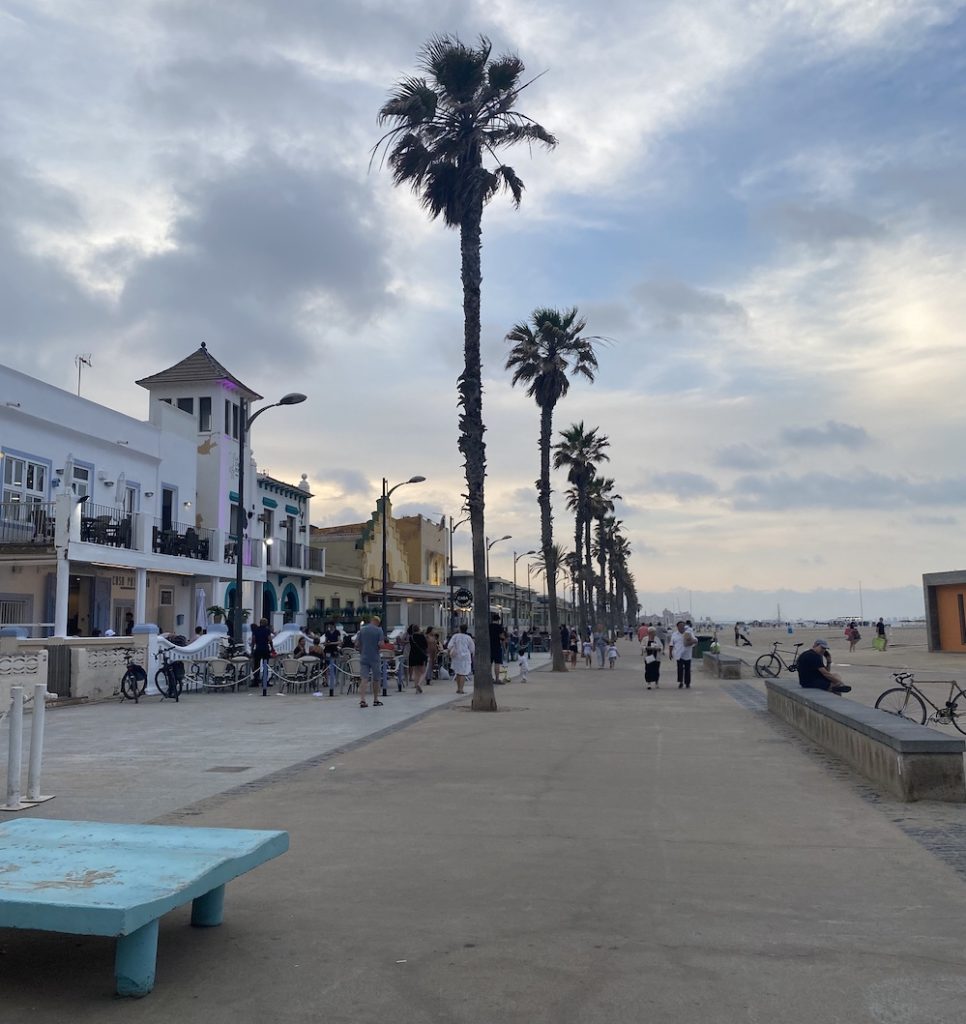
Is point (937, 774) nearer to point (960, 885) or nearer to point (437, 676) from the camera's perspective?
point (960, 885)

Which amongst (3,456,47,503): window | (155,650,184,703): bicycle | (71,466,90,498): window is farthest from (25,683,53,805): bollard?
(71,466,90,498): window

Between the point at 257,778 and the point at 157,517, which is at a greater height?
the point at 157,517

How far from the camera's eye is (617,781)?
985 centimetres

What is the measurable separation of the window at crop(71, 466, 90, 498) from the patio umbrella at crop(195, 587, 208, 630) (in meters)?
7.41

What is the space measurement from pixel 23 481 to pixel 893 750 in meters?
22.9

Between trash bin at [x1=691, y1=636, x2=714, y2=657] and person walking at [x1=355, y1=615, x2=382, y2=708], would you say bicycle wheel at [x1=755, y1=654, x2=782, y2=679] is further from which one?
person walking at [x1=355, y1=615, x2=382, y2=708]

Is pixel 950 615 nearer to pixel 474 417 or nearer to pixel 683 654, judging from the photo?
pixel 683 654

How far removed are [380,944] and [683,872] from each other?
235 centimetres

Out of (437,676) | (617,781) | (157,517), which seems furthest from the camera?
(157,517)

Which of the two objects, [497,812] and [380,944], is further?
[497,812]

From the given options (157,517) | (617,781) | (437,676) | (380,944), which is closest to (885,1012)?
(380,944)

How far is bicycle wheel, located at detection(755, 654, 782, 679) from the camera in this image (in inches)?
1078

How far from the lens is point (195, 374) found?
38.7 m

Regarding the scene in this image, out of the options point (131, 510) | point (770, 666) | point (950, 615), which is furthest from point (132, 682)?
point (950, 615)
